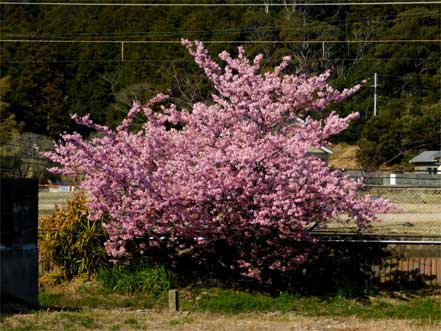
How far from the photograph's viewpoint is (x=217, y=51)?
5850 centimetres

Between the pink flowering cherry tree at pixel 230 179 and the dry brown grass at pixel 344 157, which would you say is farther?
the dry brown grass at pixel 344 157

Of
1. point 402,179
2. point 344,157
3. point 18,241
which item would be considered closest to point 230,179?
point 18,241

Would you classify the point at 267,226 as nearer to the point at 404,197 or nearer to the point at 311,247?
the point at 311,247

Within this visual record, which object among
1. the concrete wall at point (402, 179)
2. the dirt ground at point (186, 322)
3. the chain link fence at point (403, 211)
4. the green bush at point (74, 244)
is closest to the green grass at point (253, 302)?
the green bush at point (74, 244)

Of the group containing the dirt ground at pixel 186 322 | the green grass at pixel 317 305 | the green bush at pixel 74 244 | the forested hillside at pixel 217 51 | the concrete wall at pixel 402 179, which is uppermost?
the forested hillside at pixel 217 51

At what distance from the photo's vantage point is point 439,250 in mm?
16391

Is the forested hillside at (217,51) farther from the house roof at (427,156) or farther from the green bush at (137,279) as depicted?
the green bush at (137,279)

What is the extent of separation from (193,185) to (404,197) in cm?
1241

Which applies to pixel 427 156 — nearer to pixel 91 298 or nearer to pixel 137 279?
pixel 137 279

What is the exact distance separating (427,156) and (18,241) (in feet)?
121

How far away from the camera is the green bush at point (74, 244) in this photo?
1686cm

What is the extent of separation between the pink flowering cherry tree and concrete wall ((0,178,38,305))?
261cm

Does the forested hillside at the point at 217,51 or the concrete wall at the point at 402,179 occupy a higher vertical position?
the forested hillside at the point at 217,51

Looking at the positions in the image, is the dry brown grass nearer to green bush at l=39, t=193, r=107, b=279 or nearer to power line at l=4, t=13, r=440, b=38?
power line at l=4, t=13, r=440, b=38
